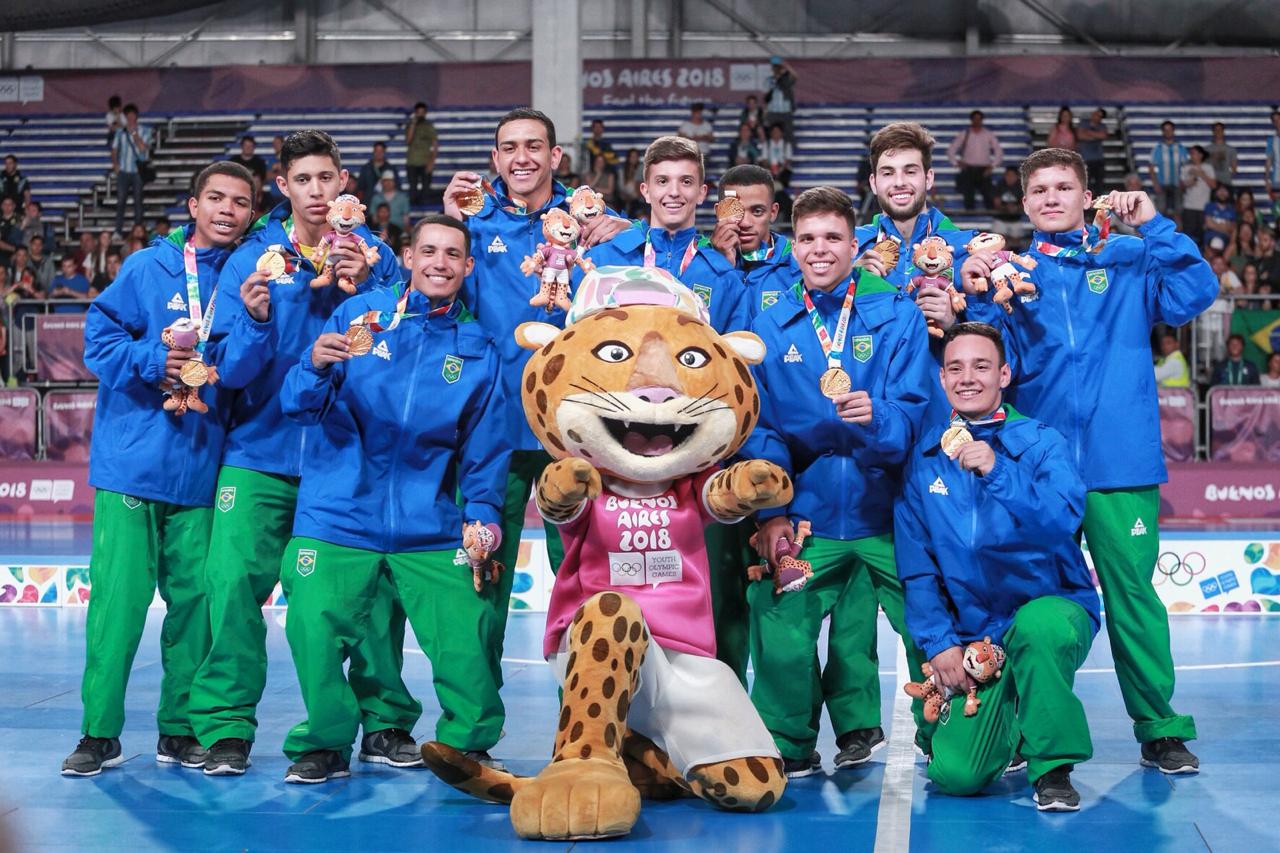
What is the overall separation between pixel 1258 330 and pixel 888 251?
10.1 meters

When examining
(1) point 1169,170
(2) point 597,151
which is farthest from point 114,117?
(1) point 1169,170

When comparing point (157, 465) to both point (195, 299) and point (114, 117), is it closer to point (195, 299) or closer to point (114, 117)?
point (195, 299)

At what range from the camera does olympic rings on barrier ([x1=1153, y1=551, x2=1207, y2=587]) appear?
951 centimetres

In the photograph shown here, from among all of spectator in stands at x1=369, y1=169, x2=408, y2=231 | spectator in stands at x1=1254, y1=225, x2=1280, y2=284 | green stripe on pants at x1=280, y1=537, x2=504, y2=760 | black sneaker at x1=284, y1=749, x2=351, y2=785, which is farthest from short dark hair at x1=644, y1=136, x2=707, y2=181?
spectator in stands at x1=369, y1=169, x2=408, y2=231

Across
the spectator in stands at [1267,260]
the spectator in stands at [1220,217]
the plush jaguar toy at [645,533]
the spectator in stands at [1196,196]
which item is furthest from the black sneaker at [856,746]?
the spectator in stands at [1196,196]

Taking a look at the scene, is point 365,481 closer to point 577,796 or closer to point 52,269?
point 577,796

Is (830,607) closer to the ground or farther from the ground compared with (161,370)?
closer to the ground

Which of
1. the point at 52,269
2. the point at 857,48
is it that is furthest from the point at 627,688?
the point at 857,48

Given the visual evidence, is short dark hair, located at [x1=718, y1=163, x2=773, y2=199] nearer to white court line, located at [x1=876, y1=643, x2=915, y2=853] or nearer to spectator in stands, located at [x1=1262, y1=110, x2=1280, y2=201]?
white court line, located at [x1=876, y1=643, x2=915, y2=853]

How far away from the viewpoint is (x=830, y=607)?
5.50 m

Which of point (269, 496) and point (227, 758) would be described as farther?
point (269, 496)

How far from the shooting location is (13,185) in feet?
67.2

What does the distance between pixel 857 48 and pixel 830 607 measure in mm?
21212

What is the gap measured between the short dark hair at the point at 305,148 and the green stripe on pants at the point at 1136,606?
3136mm
